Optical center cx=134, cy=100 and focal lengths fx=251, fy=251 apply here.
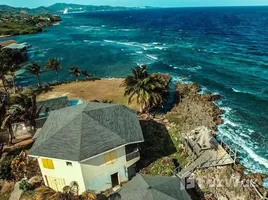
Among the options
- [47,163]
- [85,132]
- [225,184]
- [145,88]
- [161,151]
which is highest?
[85,132]

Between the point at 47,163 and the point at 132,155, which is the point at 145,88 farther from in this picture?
the point at 47,163

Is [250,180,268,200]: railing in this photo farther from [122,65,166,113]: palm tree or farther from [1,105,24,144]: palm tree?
[1,105,24,144]: palm tree

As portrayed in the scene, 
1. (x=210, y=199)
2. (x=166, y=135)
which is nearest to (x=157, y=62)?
(x=166, y=135)

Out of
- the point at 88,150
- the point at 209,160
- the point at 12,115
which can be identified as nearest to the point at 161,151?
the point at 209,160

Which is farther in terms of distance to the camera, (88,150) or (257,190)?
(257,190)

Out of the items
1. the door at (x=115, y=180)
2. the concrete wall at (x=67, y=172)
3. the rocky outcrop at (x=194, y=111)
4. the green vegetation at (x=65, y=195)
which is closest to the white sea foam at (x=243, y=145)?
the rocky outcrop at (x=194, y=111)

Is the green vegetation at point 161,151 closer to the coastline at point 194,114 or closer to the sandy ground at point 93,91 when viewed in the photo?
the coastline at point 194,114

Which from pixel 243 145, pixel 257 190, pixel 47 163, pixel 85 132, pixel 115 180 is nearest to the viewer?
pixel 47 163
